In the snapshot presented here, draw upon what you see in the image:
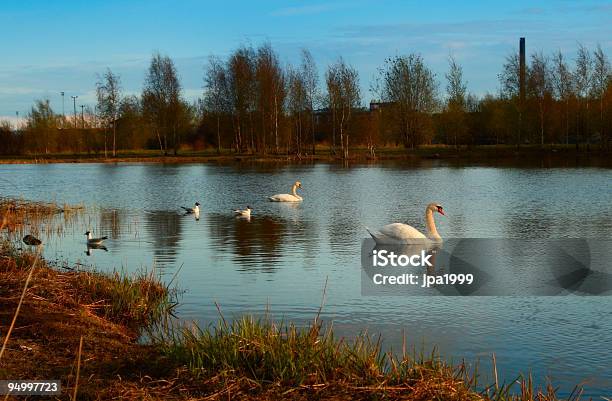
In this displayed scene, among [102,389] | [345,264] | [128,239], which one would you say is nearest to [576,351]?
[102,389]

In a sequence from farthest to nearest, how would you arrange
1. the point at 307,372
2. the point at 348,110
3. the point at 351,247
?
the point at 348,110, the point at 351,247, the point at 307,372

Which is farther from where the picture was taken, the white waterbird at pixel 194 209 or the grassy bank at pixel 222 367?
the white waterbird at pixel 194 209

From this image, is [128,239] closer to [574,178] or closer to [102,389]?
[102,389]

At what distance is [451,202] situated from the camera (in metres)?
26.4

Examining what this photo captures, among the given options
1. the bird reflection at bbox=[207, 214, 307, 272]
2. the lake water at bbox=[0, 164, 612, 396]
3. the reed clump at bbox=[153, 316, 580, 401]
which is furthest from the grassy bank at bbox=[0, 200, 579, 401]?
the bird reflection at bbox=[207, 214, 307, 272]

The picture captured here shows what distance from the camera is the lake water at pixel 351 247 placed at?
27.3ft

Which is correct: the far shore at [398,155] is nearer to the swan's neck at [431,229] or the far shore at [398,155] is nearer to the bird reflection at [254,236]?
the bird reflection at [254,236]

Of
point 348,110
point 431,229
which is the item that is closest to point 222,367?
point 431,229

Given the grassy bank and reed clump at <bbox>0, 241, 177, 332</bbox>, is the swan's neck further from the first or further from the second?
the grassy bank

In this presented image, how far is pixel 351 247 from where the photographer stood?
51.7ft

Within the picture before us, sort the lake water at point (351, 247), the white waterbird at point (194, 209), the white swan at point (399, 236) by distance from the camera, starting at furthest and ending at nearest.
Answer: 1. the white waterbird at point (194, 209)
2. the white swan at point (399, 236)
3. the lake water at point (351, 247)

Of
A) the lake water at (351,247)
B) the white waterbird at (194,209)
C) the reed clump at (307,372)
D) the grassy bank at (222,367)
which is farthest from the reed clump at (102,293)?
the white waterbird at (194,209)

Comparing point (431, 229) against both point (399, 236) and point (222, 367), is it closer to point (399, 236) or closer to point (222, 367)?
point (399, 236)

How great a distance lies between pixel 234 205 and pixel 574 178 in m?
19.3
